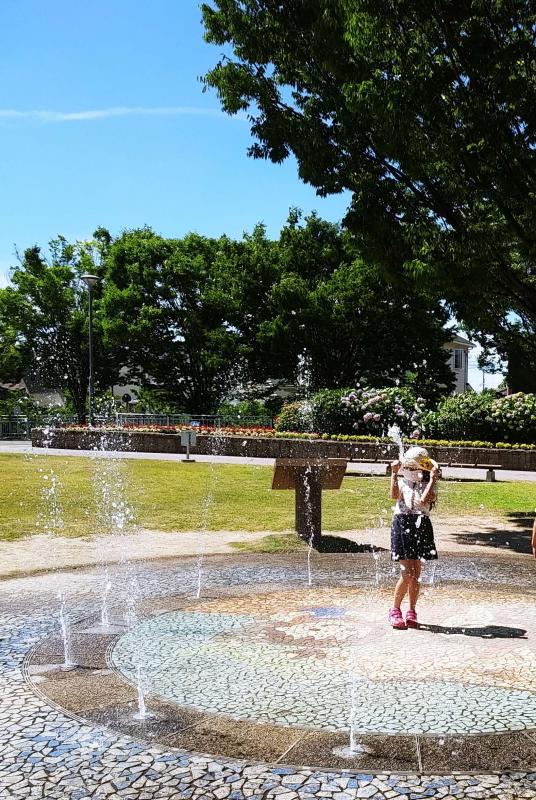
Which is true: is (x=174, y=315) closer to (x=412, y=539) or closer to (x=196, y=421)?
(x=196, y=421)

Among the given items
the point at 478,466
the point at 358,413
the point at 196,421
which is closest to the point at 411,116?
the point at 478,466

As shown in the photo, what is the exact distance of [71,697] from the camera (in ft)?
13.5

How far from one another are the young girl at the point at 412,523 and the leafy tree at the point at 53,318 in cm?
3116

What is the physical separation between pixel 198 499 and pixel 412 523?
28.2 feet

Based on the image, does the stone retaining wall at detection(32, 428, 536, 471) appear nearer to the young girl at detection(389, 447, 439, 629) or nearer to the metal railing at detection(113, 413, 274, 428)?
the metal railing at detection(113, 413, 274, 428)

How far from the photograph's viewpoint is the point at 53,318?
36.3 meters

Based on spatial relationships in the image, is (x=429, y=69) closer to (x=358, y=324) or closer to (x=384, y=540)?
(x=384, y=540)

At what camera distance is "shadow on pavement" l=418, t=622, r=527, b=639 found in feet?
17.1

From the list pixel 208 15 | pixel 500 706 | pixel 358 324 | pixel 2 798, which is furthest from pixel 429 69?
pixel 358 324

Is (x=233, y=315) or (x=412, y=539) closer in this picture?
(x=412, y=539)

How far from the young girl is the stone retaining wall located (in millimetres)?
14264

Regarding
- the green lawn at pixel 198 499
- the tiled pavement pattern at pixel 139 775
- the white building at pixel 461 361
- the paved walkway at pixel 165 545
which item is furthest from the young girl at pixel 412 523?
the white building at pixel 461 361

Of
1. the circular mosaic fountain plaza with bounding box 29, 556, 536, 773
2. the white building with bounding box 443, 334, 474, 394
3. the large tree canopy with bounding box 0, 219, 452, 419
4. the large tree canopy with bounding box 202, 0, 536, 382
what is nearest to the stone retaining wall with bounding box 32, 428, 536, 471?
the large tree canopy with bounding box 0, 219, 452, 419

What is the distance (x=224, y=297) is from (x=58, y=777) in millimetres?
27987
